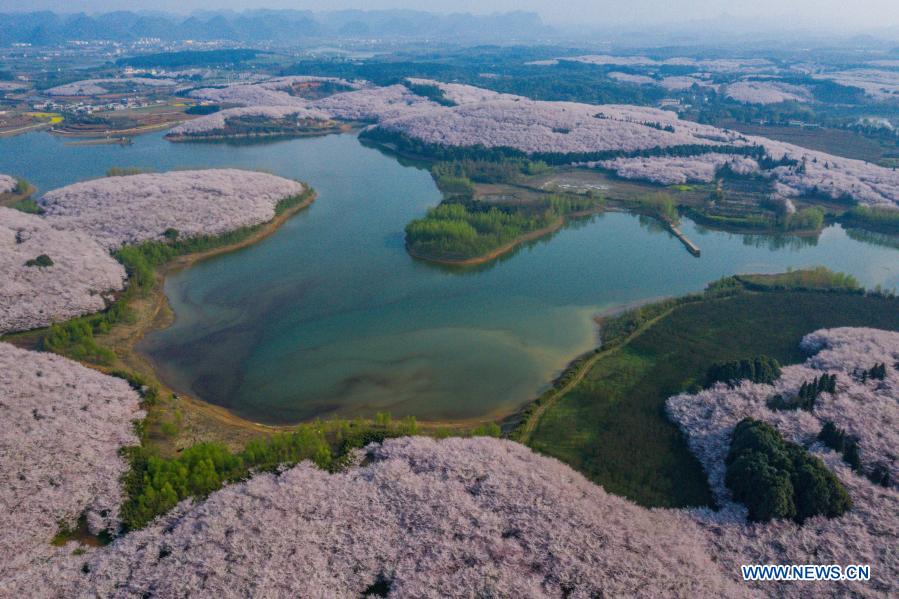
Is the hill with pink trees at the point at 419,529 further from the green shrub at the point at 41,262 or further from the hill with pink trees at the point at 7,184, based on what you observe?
the hill with pink trees at the point at 7,184

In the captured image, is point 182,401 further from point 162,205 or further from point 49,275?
point 162,205

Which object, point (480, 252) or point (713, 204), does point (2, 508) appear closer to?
point (480, 252)

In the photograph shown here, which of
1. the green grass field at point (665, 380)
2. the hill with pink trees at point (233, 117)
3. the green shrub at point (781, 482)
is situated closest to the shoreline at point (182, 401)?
the green grass field at point (665, 380)

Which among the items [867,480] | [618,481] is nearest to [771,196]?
[867,480]

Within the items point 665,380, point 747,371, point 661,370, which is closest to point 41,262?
point 661,370

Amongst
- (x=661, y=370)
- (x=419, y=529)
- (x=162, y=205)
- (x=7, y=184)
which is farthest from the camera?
(x=7, y=184)
